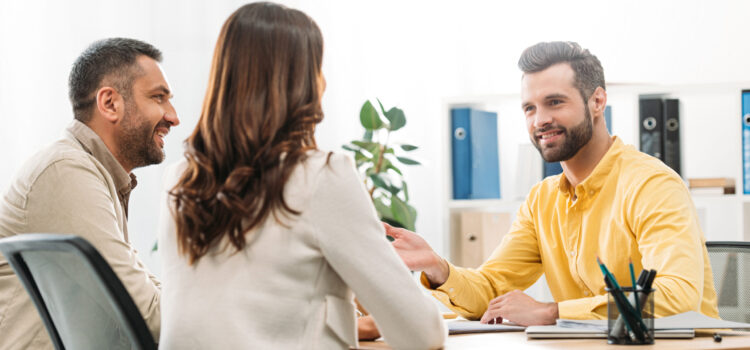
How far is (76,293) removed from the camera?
1.29m

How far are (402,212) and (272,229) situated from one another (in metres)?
2.24

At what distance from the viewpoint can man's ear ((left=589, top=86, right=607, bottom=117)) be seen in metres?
2.07

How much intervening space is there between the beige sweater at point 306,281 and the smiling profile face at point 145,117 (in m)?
0.98

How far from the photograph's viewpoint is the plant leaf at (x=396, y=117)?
3.38 meters

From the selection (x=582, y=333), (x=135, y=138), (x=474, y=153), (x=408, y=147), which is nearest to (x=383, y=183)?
(x=408, y=147)

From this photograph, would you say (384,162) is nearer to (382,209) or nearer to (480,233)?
(382,209)

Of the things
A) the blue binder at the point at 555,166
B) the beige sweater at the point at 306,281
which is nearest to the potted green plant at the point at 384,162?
the blue binder at the point at 555,166

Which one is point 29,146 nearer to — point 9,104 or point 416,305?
point 9,104

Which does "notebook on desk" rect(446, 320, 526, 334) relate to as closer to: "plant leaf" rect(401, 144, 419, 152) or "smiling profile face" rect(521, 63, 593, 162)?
"smiling profile face" rect(521, 63, 593, 162)

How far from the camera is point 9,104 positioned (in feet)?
12.4

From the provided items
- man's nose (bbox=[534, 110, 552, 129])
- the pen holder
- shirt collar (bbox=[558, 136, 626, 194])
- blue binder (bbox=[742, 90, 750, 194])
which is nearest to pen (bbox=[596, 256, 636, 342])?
the pen holder

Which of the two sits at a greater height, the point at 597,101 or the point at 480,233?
the point at 597,101

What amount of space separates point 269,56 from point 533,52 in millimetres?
1042

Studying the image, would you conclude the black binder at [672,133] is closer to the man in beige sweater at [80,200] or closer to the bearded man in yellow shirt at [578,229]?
the bearded man in yellow shirt at [578,229]
